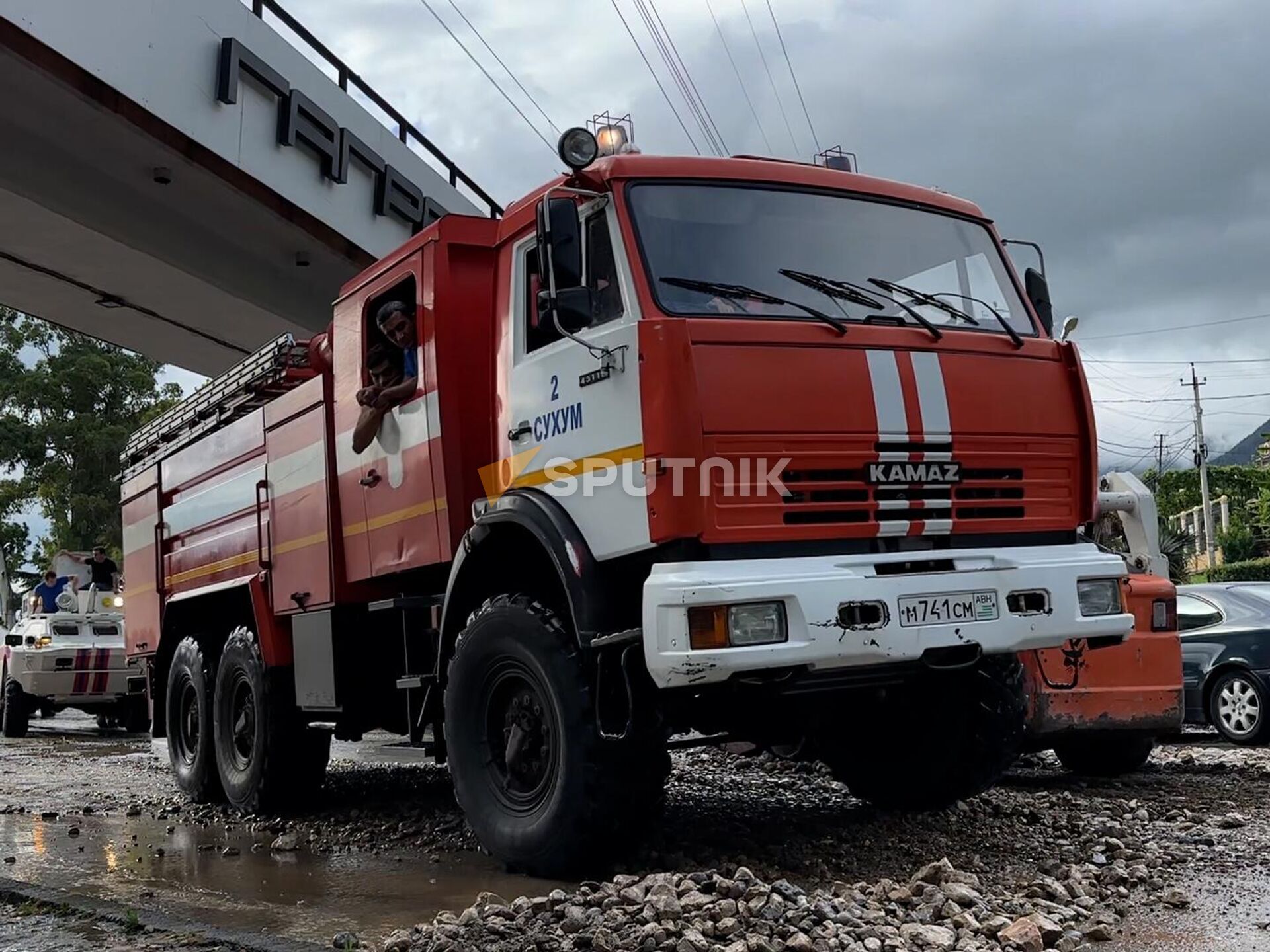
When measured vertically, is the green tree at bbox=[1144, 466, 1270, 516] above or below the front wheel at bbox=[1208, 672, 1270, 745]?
above

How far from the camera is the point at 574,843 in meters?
4.95

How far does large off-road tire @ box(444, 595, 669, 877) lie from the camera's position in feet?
16.0

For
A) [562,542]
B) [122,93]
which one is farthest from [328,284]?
[562,542]

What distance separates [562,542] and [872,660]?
1197mm

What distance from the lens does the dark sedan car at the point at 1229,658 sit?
1021cm

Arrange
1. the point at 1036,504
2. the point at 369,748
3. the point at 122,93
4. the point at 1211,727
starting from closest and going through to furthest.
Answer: the point at 1036,504 < the point at 122,93 < the point at 1211,727 < the point at 369,748

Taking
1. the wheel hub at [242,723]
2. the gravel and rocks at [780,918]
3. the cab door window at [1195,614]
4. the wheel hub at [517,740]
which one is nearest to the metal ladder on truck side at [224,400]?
the wheel hub at [242,723]

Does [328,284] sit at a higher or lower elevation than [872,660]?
higher

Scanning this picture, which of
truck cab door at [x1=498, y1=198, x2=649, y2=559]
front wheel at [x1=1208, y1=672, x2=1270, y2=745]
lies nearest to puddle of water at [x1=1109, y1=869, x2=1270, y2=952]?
truck cab door at [x1=498, y1=198, x2=649, y2=559]

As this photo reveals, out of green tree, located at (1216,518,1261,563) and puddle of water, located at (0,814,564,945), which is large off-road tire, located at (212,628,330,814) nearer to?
puddle of water, located at (0,814,564,945)

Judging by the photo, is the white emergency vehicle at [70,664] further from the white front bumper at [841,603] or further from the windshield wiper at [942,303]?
the white front bumper at [841,603]

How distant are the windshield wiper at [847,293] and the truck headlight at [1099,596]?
1.12m

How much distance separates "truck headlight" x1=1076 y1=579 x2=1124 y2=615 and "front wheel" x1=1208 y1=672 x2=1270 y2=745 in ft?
18.7

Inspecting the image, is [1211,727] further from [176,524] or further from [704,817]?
[176,524]
